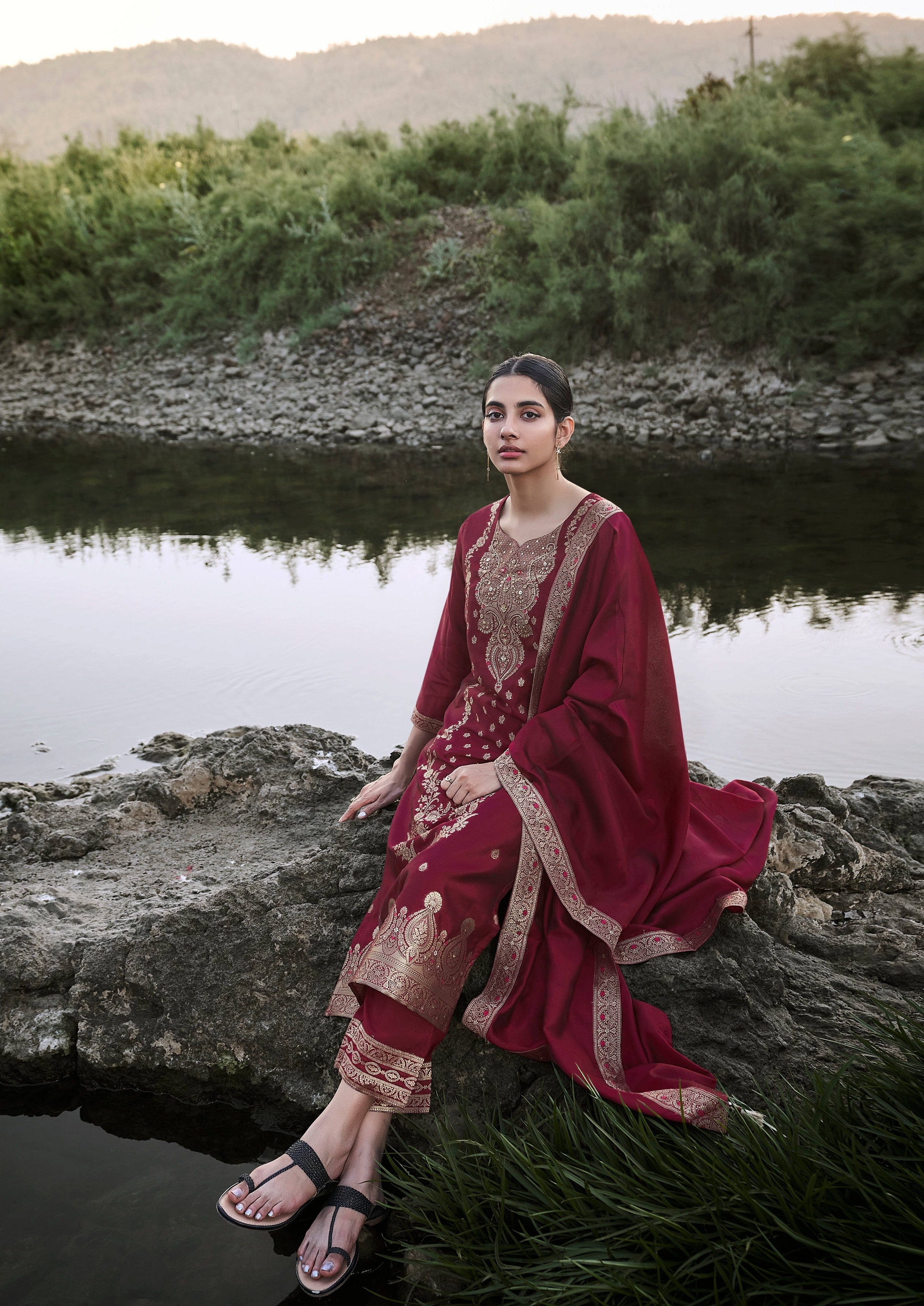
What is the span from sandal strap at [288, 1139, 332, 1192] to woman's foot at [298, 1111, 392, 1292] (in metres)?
0.04

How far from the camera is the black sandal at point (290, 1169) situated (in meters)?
A: 1.86

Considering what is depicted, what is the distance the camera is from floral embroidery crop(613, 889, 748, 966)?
2068 mm

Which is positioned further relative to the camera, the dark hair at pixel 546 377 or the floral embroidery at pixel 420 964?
the dark hair at pixel 546 377

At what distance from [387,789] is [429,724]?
7.3 inches

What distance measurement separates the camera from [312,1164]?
1.89 m

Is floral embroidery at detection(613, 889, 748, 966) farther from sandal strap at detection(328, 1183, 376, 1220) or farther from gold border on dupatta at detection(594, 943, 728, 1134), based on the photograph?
sandal strap at detection(328, 1183, 376, 1220)

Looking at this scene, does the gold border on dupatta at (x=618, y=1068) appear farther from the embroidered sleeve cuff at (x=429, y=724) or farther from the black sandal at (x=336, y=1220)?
the embroidered sleeve cuff at (x=429, y=724)

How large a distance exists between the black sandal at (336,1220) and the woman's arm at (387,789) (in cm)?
84

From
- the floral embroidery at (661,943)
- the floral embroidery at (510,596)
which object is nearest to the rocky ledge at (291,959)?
the floral embroidery at (661,943)

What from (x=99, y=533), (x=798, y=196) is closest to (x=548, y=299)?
(x=798, y=196)

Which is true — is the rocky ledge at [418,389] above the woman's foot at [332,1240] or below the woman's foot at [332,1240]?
above

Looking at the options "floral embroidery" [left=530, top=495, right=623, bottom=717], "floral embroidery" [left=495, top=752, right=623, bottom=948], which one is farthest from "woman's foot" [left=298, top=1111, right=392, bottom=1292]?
"floral embroidery" [left=530, top=495, right=623, bottom=717]

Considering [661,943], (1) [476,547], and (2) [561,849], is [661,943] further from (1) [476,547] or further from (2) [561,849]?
(1) [476,547]

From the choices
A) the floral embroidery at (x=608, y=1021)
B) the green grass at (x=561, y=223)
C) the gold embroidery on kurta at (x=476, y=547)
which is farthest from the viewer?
the green grass at (x=561, y=223)
